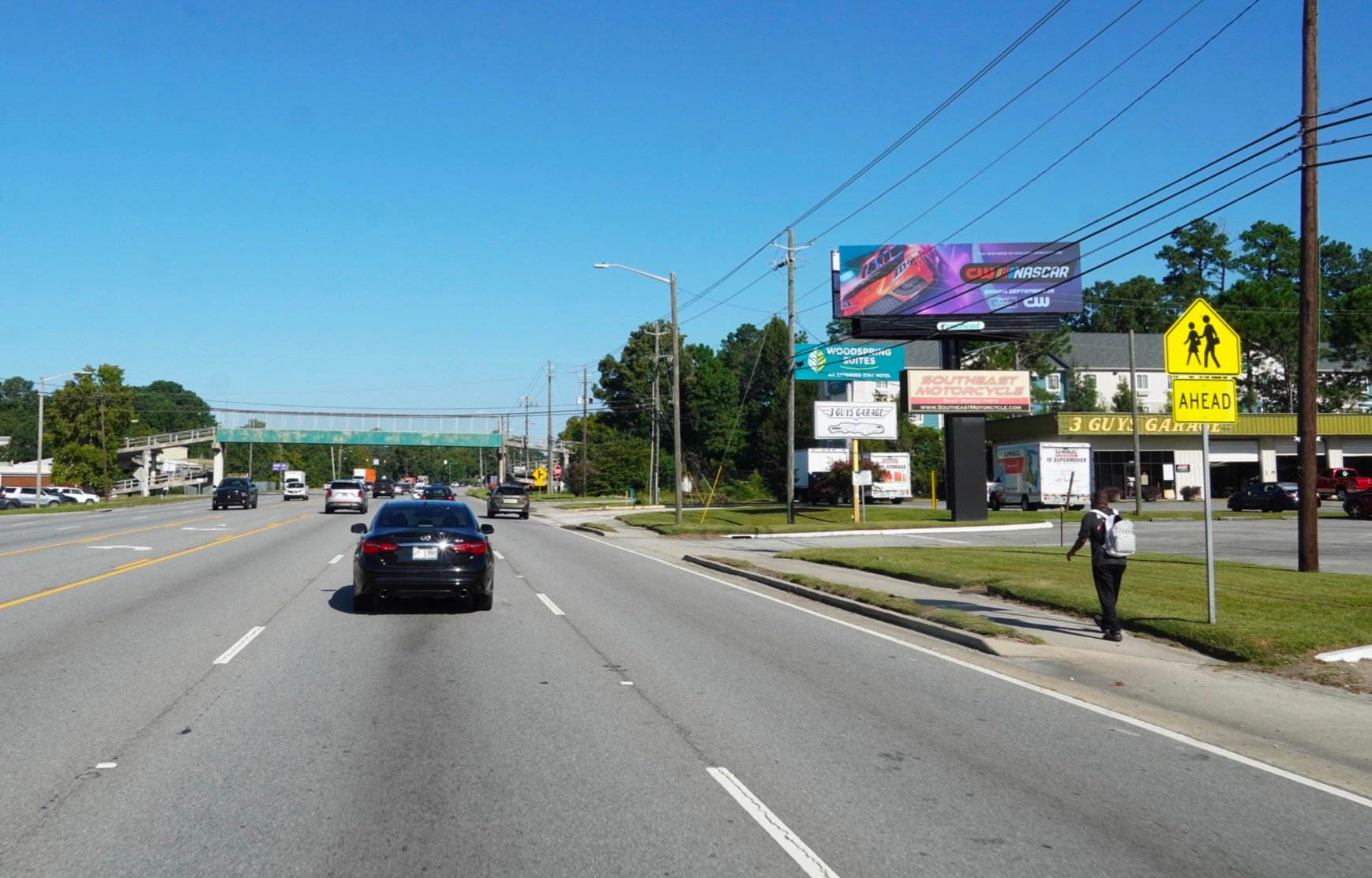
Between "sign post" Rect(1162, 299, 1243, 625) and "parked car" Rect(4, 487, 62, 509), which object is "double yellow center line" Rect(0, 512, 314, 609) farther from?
"parked car" Rect(4, 487, 62, 509)

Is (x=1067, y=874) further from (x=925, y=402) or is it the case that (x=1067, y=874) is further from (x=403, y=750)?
(x=925, y=402)

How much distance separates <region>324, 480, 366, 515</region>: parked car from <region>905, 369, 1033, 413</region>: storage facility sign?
26684 mm

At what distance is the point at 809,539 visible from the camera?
36.4 metres

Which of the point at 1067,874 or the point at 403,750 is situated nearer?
the point at 1067,874

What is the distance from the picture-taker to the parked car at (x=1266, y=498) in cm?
5319

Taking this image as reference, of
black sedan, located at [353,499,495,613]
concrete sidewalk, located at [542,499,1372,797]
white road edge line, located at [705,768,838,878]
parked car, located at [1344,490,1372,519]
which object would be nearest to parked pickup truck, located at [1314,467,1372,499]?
parked car, located at [1344,490,1372,519]

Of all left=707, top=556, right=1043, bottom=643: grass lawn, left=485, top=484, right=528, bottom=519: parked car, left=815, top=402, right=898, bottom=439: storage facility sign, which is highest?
left=815, top=402, right=898, bottom=439: storage facility sign

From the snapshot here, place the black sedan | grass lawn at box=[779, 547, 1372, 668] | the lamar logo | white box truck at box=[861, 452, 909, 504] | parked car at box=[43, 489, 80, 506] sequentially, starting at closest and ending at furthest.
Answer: grass lawn at box=[779, 547, 1372, 668]
the black sedan
the lamar logo
white box truck at box=[861, 452, 909, 504]
parked car at box=[43, 489, 80, 506]

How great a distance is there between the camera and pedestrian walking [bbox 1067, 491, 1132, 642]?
12.8m

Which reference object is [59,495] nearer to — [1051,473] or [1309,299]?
[1051,473]

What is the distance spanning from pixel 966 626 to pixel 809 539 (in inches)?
893

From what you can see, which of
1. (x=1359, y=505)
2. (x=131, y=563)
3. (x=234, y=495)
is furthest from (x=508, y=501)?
(x=1359, y=505)

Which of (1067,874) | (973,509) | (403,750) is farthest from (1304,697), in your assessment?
(973,509)

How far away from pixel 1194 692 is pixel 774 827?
19.4ft
